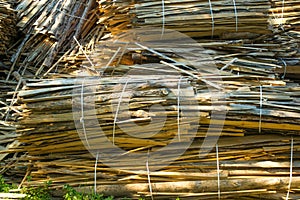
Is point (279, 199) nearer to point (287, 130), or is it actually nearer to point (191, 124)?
point (287, 130)

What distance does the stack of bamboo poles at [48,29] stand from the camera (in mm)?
4715

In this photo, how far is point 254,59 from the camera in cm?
369

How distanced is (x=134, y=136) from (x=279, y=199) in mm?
1116

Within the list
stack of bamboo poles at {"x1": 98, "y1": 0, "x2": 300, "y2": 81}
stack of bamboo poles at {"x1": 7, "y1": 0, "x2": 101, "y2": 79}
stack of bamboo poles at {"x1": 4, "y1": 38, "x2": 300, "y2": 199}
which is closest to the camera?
stack of bamboo poles at {"x1": 4, "y1": 38, "x2": 300, "y2": 199}

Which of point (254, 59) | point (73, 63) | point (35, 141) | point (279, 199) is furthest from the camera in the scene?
point (73, 63)

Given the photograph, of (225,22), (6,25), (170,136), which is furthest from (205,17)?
(6,25)

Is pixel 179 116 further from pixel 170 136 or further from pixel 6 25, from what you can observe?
pixel 6 25

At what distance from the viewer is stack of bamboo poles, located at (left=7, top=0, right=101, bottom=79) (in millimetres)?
4715

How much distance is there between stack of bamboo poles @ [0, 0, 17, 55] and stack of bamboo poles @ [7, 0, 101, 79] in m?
0.09

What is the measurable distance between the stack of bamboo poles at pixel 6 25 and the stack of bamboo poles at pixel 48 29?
0.09m

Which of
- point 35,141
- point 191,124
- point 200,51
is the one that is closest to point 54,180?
point 35,141

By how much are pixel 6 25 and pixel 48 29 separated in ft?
1.61

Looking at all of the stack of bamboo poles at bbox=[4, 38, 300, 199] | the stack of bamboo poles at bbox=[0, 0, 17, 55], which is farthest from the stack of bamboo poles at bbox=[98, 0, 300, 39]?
the stack of bamboo poles at bbox=[0, 0, 17, 55]

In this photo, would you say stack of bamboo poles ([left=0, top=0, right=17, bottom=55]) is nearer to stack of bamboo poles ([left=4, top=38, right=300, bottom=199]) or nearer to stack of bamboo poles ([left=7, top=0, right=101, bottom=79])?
stack of bamboo poles ([left=7, top=0, right=101, bottom=79])
